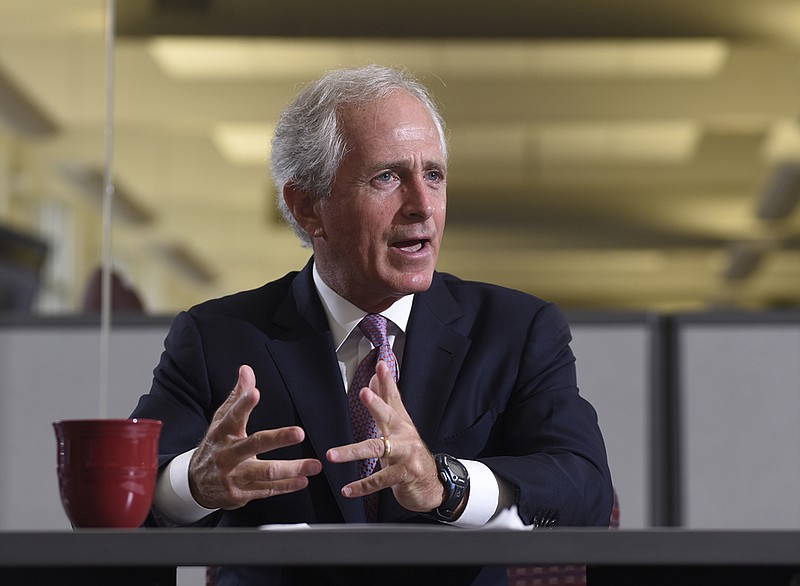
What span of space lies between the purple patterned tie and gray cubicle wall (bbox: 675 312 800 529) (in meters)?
1.17

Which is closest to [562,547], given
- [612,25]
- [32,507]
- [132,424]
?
[132,424]

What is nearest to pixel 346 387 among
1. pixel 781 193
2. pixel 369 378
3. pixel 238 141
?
pixel 369 378

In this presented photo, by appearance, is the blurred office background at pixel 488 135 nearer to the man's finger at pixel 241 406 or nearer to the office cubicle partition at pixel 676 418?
the office cubicle partition at pixel 676 418

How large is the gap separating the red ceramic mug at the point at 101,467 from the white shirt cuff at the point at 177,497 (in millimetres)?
250

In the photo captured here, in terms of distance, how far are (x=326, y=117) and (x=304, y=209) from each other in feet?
0.42

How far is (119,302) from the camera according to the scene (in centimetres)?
258

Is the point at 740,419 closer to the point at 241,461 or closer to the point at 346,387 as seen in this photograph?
the point at 346,387

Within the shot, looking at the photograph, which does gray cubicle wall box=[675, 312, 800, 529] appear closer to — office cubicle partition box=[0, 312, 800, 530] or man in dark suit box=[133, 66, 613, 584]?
office cubicle partition box=[0, 312, 800, 530]

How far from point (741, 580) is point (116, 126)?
784 cm

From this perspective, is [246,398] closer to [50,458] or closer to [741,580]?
[741,580]

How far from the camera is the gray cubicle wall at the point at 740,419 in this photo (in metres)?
2.29

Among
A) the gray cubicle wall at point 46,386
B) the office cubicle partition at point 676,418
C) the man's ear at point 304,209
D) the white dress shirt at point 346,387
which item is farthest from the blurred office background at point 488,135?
the white dress shirt at point 346,387

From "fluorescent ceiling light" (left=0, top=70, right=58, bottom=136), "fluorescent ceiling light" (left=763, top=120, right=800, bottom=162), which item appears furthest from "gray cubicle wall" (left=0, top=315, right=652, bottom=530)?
"fluorescent ceiling light" (left=0, top=70, right=58, bottom=136)

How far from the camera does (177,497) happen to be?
1.12 meters
